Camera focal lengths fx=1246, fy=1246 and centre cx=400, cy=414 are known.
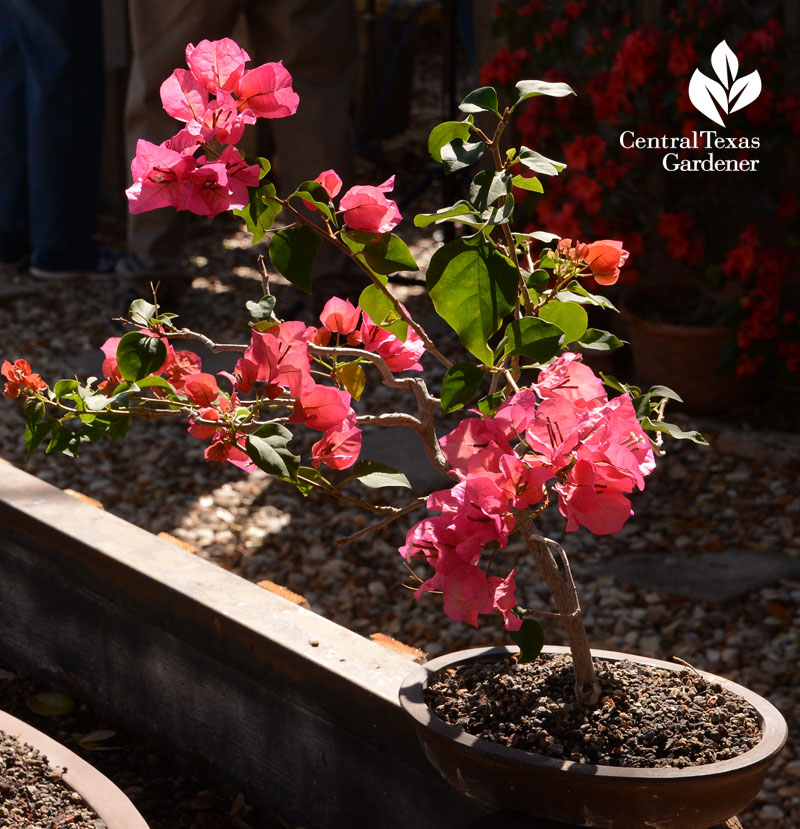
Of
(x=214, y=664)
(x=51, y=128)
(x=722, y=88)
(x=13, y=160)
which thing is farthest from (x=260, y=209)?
(x=13, y=160)

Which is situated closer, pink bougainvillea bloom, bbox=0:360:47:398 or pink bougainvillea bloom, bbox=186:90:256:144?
pink bougainvillea bloom, bbox=186:90:256:144

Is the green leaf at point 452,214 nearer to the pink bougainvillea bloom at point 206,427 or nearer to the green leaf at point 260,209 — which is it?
the green leaf at point 260,209

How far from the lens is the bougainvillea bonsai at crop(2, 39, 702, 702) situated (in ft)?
3.57

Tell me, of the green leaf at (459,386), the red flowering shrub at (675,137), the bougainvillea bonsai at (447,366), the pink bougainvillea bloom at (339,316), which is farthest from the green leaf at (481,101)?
the red flowering shrub at (675,137)

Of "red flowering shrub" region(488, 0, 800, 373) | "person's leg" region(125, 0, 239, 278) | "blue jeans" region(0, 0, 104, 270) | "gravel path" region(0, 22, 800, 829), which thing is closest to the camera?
"gravel path" region(0, 22, 800, 829)

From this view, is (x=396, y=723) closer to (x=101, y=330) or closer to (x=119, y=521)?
(x=119, y=521)

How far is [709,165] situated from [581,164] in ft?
1.20

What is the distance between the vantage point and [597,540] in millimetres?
2918

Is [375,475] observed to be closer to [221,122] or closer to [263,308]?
[263,308]

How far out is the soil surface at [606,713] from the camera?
124 cm

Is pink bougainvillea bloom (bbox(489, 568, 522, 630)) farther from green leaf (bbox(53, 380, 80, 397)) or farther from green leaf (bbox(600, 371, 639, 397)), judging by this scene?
green leaf (bbox(53, 380, 80, 397))

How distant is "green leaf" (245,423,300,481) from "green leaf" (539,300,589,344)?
0.28 metres

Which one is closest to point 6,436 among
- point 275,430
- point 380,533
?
point 380,533

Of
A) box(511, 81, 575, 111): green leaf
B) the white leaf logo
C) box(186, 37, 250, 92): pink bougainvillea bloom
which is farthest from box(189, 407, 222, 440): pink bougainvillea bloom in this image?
the white leaf logo
